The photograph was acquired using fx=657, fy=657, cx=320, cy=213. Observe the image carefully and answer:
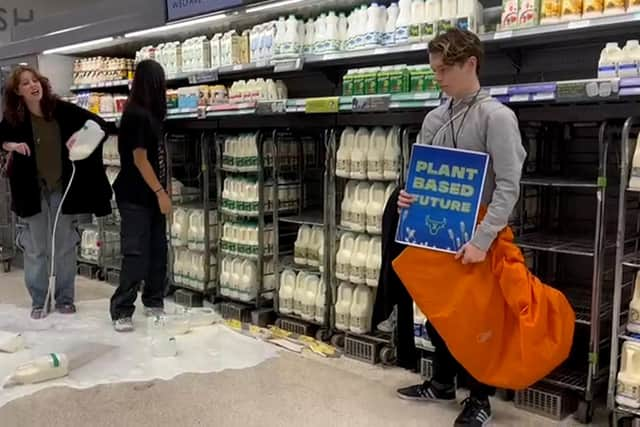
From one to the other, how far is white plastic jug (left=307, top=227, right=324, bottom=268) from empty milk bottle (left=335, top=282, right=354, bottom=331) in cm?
30

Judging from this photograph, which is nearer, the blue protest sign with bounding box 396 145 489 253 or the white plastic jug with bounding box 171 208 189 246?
the blue protest sign with bounding box 396 145 489 253

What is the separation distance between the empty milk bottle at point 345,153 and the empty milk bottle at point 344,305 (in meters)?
0.67

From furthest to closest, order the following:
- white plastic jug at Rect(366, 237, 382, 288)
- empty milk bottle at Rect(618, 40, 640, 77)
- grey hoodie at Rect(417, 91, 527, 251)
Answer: white plastic jug at Rect(366, 237, 382, 288) → empty milk bottle at Rect(618, 40, 640, 77) → grey hoodie at Rect(417, 91, 527, 251)

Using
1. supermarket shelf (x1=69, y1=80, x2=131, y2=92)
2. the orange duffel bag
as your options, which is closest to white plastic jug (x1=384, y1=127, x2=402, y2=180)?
the orange duffel bag

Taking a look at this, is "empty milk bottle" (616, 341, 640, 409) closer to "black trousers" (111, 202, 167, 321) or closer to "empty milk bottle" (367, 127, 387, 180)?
"empty milk bottle" (367, 127, 387, 180)

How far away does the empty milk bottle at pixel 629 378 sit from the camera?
2715 millimetres

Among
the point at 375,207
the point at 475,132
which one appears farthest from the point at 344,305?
the point at 475,132

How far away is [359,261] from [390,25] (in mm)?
1354

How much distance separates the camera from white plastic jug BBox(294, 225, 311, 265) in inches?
166

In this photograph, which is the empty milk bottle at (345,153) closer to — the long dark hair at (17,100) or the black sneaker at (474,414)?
the black sneaker at (474,414)

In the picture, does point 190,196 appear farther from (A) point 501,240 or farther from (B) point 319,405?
(A) point 501,240

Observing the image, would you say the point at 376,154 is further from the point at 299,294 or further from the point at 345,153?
the point at 299,294

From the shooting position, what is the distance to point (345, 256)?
386 cm

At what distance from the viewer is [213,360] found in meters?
3.82
